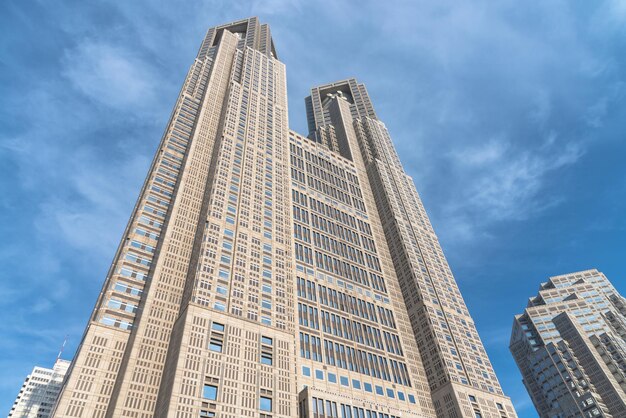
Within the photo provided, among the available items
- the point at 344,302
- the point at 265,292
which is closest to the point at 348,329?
the point at 344,302

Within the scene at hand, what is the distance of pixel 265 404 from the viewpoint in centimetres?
6531

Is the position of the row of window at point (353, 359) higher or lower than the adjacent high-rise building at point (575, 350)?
lower

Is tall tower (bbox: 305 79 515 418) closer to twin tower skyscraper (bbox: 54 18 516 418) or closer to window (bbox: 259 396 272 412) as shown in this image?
twin tower skyscraper (bbox: 54 18 516 418)

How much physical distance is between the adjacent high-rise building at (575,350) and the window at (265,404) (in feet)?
427

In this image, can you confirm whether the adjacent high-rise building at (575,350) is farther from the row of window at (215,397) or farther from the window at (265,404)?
the row of window at (215,397)

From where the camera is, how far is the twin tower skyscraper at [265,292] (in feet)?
216

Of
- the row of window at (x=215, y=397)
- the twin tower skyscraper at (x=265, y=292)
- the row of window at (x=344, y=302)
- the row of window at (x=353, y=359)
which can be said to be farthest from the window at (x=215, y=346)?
the row of window at (x=344, y=302)

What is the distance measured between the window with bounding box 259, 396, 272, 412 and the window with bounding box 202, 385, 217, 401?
7.29m

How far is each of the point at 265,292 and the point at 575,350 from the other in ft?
465

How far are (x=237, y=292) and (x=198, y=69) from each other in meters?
99.9

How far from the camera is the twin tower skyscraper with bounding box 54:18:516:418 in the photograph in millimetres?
65875

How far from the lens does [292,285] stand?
308 feet

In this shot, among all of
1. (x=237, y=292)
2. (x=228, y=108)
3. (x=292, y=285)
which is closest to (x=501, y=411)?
(x=292, y=285)

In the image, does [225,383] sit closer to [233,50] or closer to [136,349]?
[136,349]
